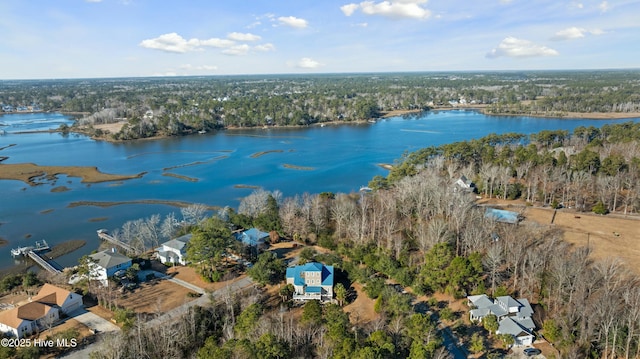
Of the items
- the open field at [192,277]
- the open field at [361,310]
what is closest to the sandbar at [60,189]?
the open field at [192,277]

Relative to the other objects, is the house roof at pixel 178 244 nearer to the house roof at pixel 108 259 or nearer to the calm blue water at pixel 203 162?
the house roof at pixel 108 259

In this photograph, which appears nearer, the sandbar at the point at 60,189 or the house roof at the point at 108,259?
the house roof at the point at 108,259

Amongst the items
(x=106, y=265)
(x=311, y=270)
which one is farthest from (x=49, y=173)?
(x=311, y=270)

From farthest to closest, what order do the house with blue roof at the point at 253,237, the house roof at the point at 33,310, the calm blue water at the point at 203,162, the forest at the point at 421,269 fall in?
the calm blue water at the point at 203,162 < the house with blue roof at the point at 253,237 < the house roof at the point at 33,310 < the forest at the point at 421,269

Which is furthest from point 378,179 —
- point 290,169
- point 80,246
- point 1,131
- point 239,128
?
point 1,131

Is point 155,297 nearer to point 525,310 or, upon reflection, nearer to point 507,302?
point 507,302

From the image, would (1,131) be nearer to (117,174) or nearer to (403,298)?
(117,174)
